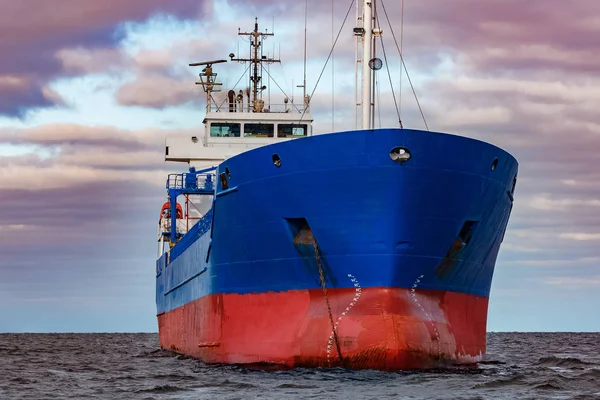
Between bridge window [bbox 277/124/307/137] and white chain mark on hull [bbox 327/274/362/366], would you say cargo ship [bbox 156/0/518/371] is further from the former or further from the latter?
bridge window [bbox 277/124/307/137]

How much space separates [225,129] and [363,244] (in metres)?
14.6

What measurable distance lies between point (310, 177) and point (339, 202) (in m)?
0.72

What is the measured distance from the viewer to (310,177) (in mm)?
16391

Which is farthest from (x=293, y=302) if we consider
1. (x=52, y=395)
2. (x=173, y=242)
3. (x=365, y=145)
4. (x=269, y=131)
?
(x=173, y=242)

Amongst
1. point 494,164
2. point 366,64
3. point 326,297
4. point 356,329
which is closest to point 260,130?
point 366,64

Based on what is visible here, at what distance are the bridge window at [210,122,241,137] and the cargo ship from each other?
34.6 ft

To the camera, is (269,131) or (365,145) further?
(269,131)

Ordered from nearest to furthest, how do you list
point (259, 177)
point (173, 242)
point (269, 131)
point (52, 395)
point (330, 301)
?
1. point (52, 395)
2. point (330, 301)
3. point (259, 177)
4. point (269, 131)
5. point (173, 242)

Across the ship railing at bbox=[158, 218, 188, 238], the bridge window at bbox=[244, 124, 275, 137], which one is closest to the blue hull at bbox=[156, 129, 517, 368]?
the bridge window at bbox=[244, 124, 275, 137]

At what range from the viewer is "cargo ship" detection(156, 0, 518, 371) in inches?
624

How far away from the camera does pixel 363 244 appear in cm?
1594

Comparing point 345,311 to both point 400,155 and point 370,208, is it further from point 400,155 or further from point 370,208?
point 400,155

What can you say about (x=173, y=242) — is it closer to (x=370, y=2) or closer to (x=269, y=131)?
(x=269, y=131)

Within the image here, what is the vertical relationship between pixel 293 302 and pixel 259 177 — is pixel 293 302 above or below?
below
